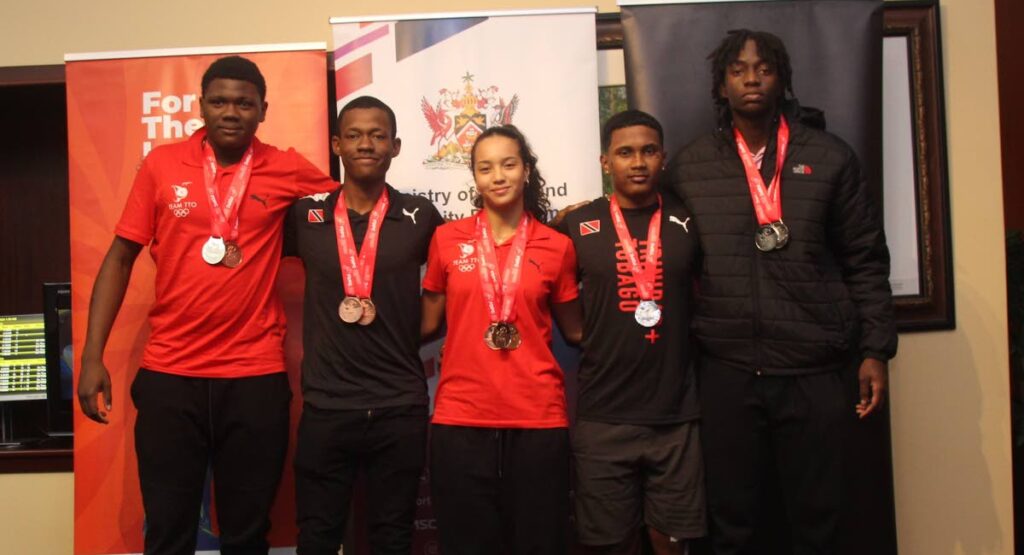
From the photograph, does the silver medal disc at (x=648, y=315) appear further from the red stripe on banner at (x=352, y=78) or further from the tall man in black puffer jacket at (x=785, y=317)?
the red stripe on banner at (x=352, y=78)

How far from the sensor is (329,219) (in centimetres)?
280

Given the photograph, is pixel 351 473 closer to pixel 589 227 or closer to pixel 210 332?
pixel 210 332

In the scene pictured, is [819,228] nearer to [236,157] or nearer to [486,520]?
[486,520]

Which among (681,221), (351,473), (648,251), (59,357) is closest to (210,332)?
(351,473)

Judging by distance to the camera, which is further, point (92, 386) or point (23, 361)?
point (23, 361)

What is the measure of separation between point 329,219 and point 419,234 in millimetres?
311

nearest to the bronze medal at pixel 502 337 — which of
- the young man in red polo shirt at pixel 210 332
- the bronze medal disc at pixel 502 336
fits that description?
the bronze medal disc at pixel 502 336

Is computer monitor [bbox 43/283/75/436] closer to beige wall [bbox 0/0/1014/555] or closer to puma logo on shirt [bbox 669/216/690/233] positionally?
beige wall [bbox 0/0/1014/555]

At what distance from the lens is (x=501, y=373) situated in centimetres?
258

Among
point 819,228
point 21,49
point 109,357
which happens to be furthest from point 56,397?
point 819,228

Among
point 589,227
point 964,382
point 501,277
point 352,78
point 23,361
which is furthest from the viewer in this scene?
point 23,361

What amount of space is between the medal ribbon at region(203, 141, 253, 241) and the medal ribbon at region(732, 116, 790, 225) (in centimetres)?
171

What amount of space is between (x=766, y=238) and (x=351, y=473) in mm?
1554

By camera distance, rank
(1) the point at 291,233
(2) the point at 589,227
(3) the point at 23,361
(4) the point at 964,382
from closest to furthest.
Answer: (2) the point at 589,227
(1) the point at 291,233
(4) the point at 964,382
(3) the point at 23,361
